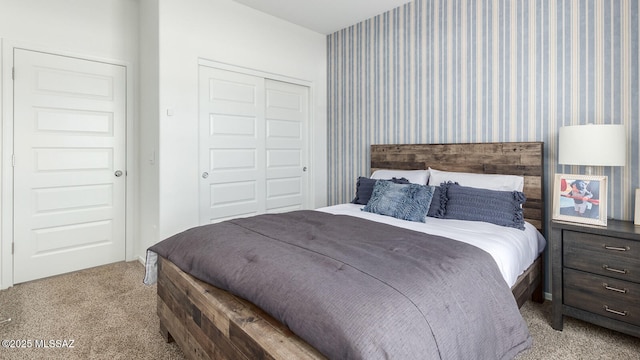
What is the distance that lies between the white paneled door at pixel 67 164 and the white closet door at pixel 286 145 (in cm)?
149

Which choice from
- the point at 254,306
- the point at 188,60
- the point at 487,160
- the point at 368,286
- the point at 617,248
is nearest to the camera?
the point at 368,286

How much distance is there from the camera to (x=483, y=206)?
7.77 feet

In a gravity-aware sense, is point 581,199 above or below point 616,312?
above

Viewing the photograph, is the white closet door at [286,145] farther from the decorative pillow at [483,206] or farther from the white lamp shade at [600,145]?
the white lamp shade at [600,145]

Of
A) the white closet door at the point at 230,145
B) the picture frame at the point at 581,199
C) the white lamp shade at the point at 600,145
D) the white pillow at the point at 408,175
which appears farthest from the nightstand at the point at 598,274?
the white closet door at the point at 230,145

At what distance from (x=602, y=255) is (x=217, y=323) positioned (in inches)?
85.1

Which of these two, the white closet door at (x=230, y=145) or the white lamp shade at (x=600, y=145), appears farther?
the white closet door at (x=230, y=145)

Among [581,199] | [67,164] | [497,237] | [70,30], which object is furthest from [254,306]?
[70,30]

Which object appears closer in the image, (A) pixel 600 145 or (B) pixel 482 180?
(A) pixel 600 145

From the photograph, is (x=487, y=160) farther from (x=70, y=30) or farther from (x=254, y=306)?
(x=70, y=30)

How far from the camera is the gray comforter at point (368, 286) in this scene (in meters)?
1.03

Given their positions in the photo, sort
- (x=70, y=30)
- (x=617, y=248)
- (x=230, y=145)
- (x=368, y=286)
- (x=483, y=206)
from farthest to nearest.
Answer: (x=230, y=145)
(x=70, y=30)
(x=483, y=206)
(x=617, y=248)
(x=368, y=286)

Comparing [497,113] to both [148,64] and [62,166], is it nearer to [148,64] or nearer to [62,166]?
[148,64]

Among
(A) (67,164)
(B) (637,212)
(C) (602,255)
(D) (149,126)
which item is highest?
(D) (149,126)
